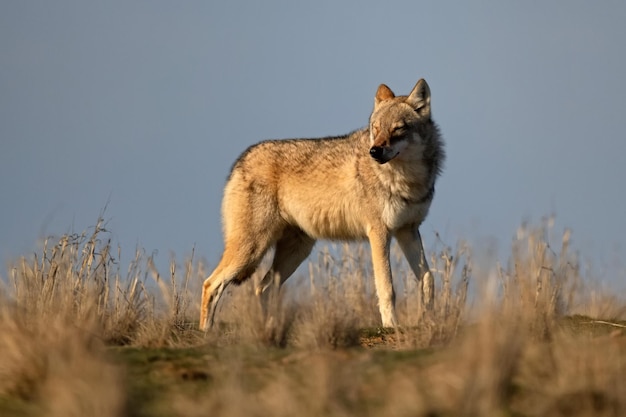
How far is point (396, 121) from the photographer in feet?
34.0

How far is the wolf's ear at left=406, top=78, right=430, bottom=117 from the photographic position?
35.2 ft

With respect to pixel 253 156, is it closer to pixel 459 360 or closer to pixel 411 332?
pixel 411 332

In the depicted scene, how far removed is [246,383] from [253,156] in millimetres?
6282

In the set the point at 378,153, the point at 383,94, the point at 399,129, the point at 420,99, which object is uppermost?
the point at 383,94

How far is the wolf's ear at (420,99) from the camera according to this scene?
1074cm

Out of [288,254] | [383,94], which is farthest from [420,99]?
[288,254]

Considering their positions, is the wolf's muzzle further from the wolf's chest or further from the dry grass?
the dry grass

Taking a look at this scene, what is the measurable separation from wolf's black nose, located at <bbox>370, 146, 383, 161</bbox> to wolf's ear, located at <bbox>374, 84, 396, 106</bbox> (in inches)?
51.6

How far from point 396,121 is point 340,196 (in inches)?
41.8

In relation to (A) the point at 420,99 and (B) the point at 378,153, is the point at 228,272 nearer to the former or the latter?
(B) the point at 378,153

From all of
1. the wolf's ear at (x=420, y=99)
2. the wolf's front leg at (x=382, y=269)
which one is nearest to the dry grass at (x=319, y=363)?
the wolf's front leg at (x=382, y=269)

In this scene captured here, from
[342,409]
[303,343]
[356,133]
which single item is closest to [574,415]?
[342,409]

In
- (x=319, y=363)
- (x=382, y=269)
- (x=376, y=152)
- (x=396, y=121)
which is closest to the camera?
(x=319, y=363)

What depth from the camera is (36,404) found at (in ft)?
16.9
